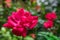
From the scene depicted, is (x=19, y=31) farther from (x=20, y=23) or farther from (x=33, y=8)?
(x=33, y=8)

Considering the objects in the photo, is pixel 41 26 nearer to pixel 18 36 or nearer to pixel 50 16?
pixel 50 16

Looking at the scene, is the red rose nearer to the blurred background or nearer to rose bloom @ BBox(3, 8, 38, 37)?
rose bloom @ BBox(3, 8, 38, 37)

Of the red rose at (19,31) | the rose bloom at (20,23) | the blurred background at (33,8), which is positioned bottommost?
the blurred background at (33,8)

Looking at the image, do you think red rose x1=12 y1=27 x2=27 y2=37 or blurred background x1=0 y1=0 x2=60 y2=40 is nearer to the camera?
red rose x1=12 y1=27 x2=27 y2=37

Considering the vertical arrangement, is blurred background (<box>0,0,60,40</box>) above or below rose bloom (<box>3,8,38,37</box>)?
below

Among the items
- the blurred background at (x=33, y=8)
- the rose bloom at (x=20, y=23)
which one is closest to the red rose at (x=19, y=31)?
the rose bloom at (x=20, y=23)

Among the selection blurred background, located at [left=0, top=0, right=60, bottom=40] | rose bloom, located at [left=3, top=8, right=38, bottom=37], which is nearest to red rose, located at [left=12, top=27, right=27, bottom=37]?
rose bloom, located at [left=3, top=8, right=38, bottom=37]

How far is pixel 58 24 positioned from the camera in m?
2.17

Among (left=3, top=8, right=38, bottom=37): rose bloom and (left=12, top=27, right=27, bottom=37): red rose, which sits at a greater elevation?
(left=3, top=8, right=38, bottom=37): rose bloom

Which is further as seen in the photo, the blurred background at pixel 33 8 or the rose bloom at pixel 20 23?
the blurred background at pixel 33 8

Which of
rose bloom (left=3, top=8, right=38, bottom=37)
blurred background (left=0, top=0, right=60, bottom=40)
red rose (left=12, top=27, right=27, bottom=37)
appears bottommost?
blurred background (left=0, top=0, right=60, bottom=40)

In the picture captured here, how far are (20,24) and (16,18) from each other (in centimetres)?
5

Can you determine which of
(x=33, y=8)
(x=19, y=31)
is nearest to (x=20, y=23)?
(x=19, y=31)

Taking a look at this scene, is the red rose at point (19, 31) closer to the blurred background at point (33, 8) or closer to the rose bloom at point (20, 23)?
the rose bloom at point (20, 23)
